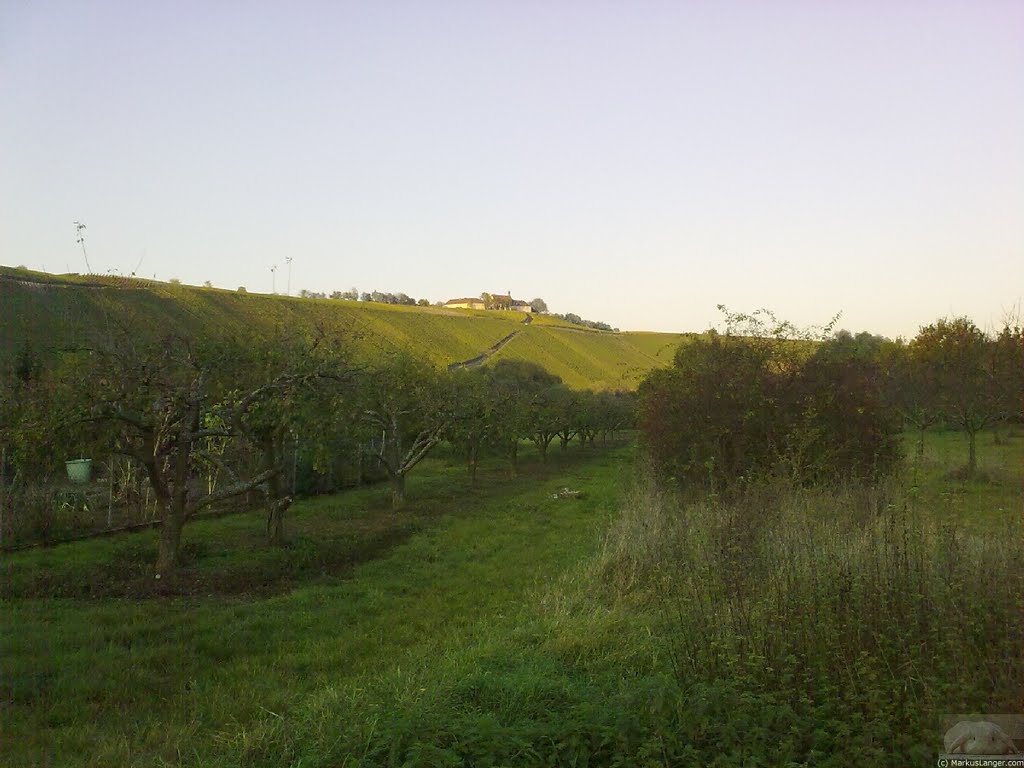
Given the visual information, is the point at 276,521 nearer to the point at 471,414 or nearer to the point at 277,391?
the point at 277,391

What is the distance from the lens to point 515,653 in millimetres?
5922

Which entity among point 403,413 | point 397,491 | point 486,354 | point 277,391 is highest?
point 486,354

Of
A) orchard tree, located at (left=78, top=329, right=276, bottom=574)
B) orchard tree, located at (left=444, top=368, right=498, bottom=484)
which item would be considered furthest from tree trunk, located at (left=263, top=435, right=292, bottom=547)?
orchard tree, located at (left=444, top=368, right=498, bottom=484)

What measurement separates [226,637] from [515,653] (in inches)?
120

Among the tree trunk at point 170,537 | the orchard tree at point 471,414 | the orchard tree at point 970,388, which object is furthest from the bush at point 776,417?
the tree trunk at point 170,537

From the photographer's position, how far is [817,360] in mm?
13070

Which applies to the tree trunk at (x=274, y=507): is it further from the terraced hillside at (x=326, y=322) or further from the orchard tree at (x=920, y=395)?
the orchard tree at (x=920, y=395)

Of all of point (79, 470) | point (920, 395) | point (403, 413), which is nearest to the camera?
point (79, 470)

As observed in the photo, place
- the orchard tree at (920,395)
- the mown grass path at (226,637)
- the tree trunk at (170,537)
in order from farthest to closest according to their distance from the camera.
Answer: the orchard tree at (920,395)
the tree trunk at (170,537)
the mown grass path at (226,637)

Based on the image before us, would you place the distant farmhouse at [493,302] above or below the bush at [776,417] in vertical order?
above

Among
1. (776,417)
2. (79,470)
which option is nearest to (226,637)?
(776,417)

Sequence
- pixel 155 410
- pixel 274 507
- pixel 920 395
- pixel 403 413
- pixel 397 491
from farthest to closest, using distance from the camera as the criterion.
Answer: pixel 920 395, pixel 403 413, pixel 397 491, pixel 274 507, pixel 155 410

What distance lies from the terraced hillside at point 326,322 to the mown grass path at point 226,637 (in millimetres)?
3769

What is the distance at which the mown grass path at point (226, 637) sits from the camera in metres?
4.86
